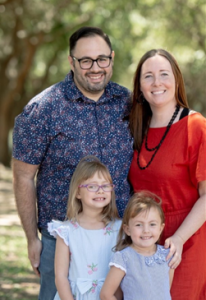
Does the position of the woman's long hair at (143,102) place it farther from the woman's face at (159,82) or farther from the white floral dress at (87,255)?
the white floral dress at (87,255)

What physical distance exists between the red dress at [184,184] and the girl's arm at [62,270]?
2.25ft

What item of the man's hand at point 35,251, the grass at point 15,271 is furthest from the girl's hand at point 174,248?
the grass at point 15,271

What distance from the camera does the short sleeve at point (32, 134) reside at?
13.0 feet

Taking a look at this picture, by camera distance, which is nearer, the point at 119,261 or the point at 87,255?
the point at 119,261

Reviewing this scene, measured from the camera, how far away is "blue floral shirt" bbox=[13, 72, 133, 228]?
396 cm

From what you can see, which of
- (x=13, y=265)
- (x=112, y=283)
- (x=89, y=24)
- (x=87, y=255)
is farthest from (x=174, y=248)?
(x=89, y=24)

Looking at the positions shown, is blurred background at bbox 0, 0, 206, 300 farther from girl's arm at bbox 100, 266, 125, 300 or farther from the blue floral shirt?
girl's arm at bbox 100, 266, 125, 300

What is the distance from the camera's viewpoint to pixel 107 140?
4.04m

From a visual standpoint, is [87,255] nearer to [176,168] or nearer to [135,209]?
[135,209]

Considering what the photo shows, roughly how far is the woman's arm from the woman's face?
663 millimetres

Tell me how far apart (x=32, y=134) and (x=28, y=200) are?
0.54 meters

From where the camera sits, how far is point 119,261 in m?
3.40

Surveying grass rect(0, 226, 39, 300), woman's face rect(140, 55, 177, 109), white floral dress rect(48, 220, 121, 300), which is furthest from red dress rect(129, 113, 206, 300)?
grass rect(0, 226, 39, 300)

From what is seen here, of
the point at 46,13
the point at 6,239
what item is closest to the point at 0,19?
the point at 46,13
